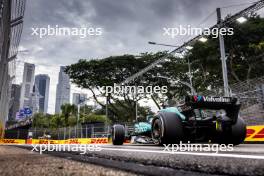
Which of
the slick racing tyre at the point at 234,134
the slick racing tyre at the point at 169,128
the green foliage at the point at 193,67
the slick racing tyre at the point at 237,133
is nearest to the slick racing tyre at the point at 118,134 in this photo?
the slick racing tyre at the point at 169,128

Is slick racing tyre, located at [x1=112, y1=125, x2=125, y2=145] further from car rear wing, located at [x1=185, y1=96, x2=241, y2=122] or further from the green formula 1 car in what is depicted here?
car rear wing, located at [x1=185, y1=96, x2=241, y2=122]

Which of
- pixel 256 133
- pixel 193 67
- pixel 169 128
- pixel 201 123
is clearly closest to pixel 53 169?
pixel 169 128

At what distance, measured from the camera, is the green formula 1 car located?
4.06m

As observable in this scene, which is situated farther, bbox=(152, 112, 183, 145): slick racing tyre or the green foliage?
the green foliage

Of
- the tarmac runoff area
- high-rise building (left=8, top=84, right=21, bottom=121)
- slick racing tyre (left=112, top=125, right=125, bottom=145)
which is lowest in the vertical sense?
the tarmac runoff area

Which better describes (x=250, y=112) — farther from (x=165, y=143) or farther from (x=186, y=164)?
(x=186, y=164)

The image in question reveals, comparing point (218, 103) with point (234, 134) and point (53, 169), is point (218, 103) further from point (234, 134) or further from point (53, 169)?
point (53, 169)

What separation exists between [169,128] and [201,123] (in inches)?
31.1

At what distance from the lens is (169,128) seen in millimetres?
4102

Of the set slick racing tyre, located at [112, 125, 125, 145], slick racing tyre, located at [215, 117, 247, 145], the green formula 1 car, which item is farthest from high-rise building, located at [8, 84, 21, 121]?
slick racing tyre, located at [215, 117, 247, 145]

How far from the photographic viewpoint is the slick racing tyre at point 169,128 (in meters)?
4.10

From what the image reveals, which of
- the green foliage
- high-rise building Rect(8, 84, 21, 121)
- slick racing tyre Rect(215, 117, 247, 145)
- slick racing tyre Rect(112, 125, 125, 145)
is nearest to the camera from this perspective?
slick racing tyre Rect(215, 117, 247, 145)

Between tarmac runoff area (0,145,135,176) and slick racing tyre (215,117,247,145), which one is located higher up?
slick racing tyre (215,117,247,145)

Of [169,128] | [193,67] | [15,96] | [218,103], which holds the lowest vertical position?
[169,128]
